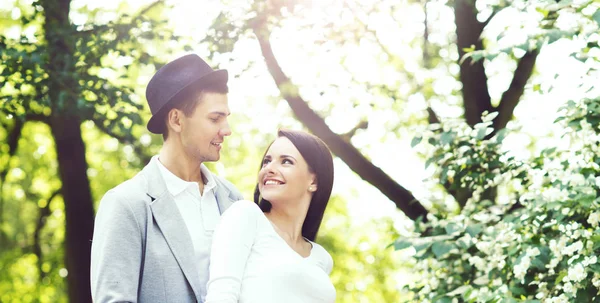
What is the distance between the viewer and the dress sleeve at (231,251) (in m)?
2.82

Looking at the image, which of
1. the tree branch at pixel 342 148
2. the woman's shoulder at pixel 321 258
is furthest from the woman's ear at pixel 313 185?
the tree branch at pixel 342 148

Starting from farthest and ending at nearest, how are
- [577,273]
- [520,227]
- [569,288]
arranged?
[520,227] → [569,288] → [577,273]

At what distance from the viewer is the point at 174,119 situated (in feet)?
11.0

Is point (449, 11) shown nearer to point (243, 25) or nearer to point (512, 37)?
point (243, 25)

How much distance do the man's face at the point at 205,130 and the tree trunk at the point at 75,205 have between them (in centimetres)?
794

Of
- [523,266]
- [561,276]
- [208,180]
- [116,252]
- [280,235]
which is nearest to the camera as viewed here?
[116,252]

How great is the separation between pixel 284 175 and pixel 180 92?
567 millimetres

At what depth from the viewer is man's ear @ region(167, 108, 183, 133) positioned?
10.9 feet

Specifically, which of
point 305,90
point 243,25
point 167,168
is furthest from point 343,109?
point 167,168

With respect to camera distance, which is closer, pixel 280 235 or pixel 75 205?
pixel 280 235

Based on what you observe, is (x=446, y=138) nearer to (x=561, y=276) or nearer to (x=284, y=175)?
(x=561, y=276)

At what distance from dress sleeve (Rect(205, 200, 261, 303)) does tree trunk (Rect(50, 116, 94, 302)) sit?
8.29 metres

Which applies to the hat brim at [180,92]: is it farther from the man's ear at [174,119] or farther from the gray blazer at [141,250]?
the gray blazer at [141,250]

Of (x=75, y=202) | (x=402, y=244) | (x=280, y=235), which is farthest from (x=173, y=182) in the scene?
(x=75, y=202)
